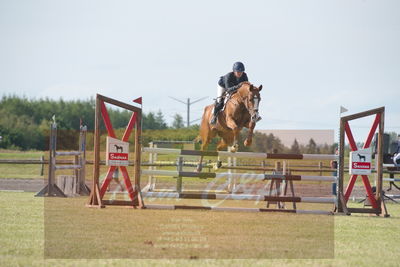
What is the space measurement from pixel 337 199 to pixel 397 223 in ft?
3.41

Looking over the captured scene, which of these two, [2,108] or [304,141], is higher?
[2,108]

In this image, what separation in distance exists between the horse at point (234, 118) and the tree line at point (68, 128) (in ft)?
3.11

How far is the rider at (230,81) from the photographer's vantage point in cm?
945

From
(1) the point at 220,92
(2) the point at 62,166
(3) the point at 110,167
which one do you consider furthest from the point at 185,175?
(2) the point at 62,166

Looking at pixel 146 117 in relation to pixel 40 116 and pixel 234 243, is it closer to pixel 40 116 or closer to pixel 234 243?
pixel 40 116

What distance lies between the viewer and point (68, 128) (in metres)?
32.7

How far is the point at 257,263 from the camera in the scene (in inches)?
168

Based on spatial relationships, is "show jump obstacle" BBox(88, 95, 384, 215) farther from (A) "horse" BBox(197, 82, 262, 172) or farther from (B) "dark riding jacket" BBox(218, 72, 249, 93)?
(B) "dark riding jacket" BBox(218, 72, 249, 93)

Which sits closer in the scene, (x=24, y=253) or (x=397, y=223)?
(x=24, y=253)

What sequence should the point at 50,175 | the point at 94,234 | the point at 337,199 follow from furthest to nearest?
the point at 50,175 < the point at 337,199 < the point at 94,234

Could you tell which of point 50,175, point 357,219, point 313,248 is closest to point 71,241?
point 313,248

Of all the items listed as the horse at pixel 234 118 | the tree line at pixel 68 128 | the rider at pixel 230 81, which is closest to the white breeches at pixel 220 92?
the rider at pixel 230 81

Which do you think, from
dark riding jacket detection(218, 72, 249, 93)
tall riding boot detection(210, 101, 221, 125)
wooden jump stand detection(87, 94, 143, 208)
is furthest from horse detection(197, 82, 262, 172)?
wooden jump stand detection(87, 94, 143, 208)

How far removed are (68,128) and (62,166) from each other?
71.9 ft
